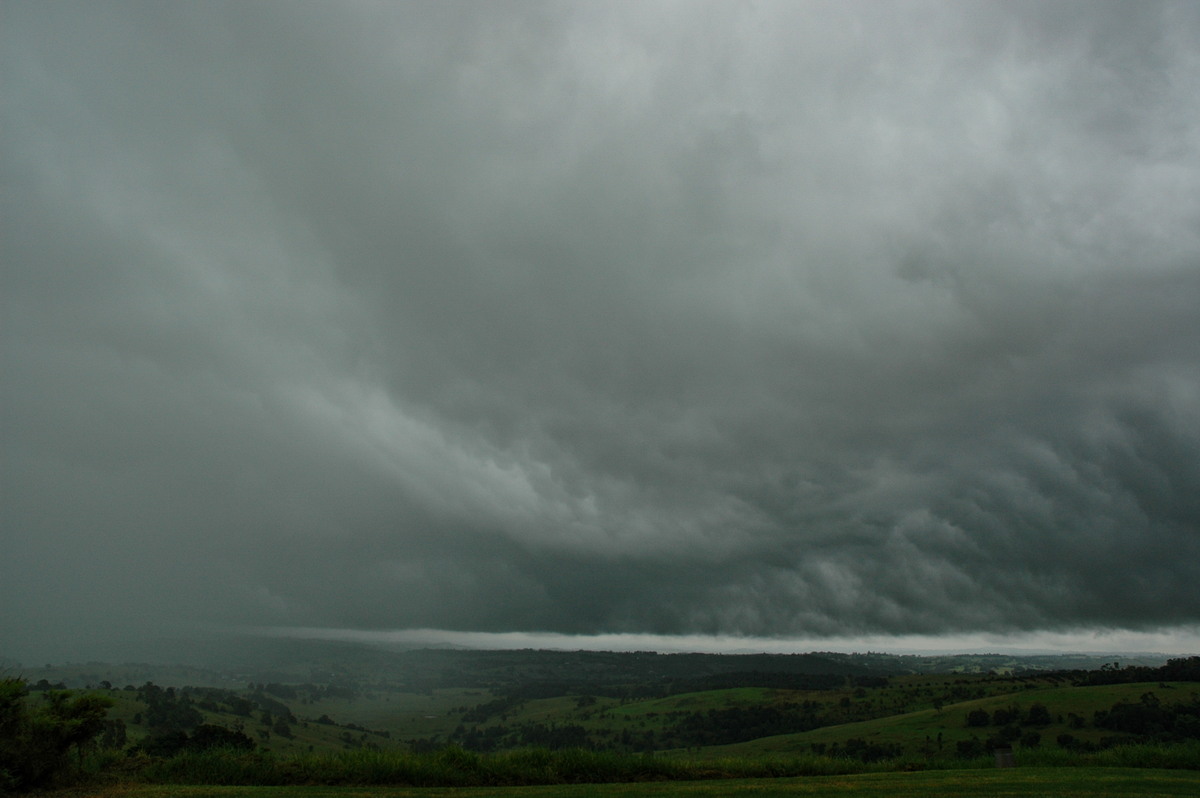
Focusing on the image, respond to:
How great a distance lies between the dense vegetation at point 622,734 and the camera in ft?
68.7

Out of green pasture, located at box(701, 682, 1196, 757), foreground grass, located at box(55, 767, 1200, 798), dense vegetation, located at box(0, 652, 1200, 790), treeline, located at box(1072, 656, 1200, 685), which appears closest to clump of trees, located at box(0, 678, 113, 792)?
dense vegetation, located at box(0, 652, 1200, 790)

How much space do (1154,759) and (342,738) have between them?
380ft

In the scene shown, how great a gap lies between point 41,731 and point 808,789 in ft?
72.1

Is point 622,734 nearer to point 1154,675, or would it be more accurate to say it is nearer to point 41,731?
point 1154,675

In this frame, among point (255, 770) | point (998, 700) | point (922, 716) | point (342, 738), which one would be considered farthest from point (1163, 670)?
point (255, 770)

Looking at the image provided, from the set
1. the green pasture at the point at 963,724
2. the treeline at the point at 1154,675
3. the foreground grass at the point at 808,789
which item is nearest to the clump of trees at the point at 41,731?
the foreground grass at the point at 808,789

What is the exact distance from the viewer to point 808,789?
2025 cm

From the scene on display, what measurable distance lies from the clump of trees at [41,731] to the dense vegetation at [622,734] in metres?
0.04

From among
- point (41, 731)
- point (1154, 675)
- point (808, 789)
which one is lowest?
point (1154, 675)

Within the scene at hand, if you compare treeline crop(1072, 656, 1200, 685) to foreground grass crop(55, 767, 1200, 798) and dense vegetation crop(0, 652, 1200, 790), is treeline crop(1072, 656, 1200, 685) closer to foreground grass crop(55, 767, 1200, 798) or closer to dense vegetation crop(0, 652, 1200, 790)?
dense vegetation crop(0, 652, 1200, 790)

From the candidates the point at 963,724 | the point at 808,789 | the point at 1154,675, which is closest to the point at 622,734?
the point at 963,724

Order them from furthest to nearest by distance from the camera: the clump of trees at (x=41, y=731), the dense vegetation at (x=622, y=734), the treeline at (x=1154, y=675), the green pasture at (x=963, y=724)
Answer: the treeline at (x=1154, y=675) < the green pasture at (x=963, y=724) < the dense vegetation at (x=622, y=734) < the clump of trees at (x=41, y=731)

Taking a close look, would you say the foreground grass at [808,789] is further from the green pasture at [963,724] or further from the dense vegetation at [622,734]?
the green pasture at [963,724]

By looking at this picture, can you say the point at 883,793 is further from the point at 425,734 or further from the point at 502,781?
the point at 425,734
